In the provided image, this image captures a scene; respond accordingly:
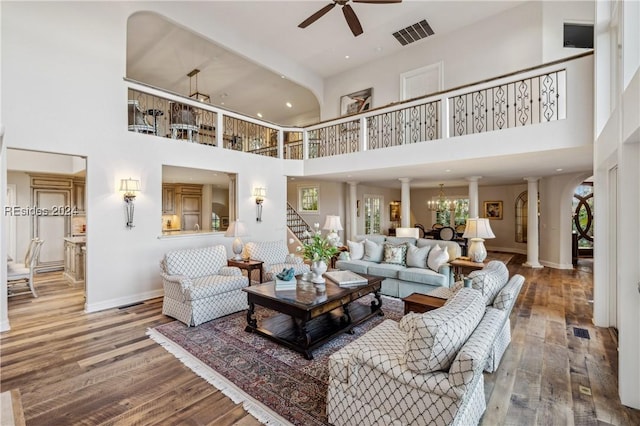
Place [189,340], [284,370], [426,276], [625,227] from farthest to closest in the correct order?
[426,276], [189,340], [284,370], [625,227]

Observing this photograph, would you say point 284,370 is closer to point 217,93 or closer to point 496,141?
point 496,141

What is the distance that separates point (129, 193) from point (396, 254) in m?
4.76

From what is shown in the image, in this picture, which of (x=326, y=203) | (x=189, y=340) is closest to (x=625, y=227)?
(x=189, y=340)

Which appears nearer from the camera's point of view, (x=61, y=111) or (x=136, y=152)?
(x=61, y=111)

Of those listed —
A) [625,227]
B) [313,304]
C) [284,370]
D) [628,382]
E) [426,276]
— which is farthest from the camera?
[426,276]

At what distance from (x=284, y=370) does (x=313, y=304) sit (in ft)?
2.21

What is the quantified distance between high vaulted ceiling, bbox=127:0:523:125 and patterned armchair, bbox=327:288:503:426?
643 cm

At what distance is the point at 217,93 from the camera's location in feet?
32.2

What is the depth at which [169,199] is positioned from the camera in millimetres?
9891

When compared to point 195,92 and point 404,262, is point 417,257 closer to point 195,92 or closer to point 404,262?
point 404,262

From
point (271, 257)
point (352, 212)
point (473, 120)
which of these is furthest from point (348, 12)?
point (352, 212)

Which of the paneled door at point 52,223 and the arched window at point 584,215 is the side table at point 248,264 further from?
the arched window at point 584,215

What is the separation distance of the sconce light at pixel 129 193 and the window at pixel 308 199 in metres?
6.73

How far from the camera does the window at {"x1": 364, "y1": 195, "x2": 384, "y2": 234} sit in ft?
36.9
